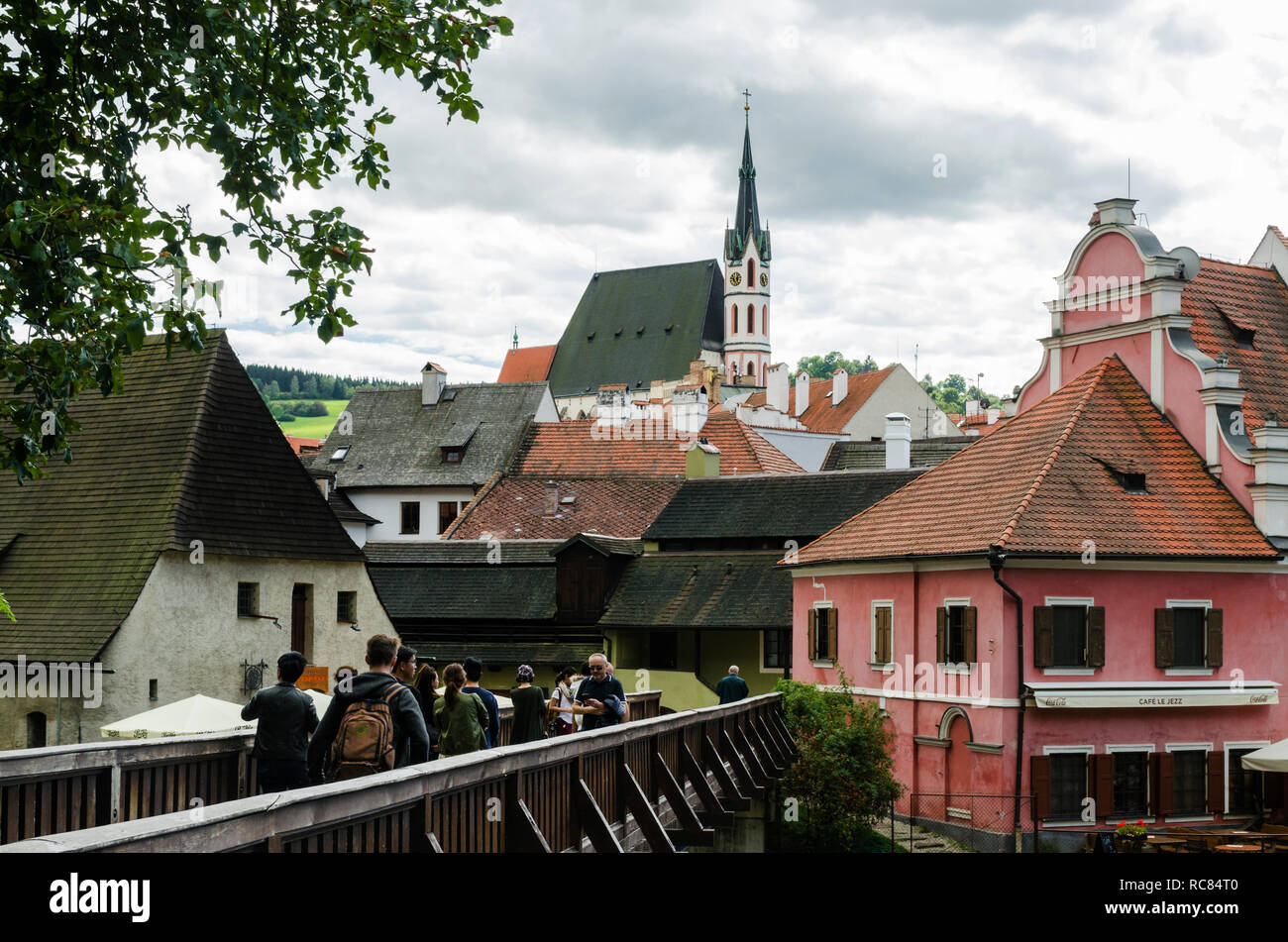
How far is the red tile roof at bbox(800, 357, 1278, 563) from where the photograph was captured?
35781mm

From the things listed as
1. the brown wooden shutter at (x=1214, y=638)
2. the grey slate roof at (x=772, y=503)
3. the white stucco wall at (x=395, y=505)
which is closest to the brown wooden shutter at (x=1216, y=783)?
the brown wooden shutter at (x=1214, y=638)

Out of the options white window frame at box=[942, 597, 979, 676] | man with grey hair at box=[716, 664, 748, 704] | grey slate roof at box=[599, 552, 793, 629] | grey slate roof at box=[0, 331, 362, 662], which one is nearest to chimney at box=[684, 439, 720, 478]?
grey slate roof at box=[599, 552, 793, 629]

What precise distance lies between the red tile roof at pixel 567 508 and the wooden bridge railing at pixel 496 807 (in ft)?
117

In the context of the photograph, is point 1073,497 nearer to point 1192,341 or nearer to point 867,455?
point 1192,341

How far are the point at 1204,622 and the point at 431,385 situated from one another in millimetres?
53777

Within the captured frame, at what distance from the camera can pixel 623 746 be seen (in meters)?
14.7

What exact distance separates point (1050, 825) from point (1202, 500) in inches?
364

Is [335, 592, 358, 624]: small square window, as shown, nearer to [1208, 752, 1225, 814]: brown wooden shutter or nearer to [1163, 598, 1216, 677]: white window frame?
[1163, 598, 1216, 677]: white window frame

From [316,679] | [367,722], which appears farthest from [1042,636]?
[367,722]

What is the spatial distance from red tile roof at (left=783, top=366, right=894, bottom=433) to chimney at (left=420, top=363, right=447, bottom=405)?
109 ft

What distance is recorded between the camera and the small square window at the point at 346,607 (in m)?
39.1

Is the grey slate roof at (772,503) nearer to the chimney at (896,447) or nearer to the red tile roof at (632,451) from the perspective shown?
the chimney at (896,447)
